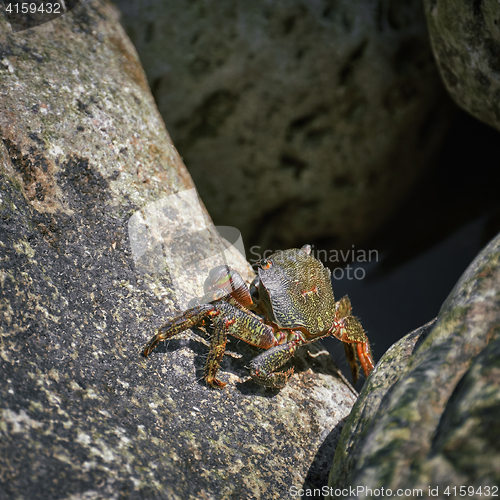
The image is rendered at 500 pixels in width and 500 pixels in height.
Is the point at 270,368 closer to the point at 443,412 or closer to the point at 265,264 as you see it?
the point at 265,264

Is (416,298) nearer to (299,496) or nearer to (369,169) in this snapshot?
(369,169)

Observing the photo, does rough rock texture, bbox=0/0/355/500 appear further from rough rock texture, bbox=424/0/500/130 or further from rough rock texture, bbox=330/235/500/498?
rough rock texture, bbox=424/0/500/130

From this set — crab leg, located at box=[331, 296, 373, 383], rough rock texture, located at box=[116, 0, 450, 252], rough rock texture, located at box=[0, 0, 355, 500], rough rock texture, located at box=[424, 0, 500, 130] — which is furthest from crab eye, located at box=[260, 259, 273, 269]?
rough rock texture, located at box=[424, 0, 500, 130]

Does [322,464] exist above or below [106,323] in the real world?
below

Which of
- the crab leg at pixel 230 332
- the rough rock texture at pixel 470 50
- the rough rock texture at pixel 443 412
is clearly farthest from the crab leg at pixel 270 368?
the rough rock texture at pixel 470 50

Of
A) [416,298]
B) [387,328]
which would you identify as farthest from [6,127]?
[416,298]

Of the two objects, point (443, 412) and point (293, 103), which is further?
point (293, 103)

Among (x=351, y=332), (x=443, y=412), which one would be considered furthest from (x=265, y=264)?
(x=443, y=412)
